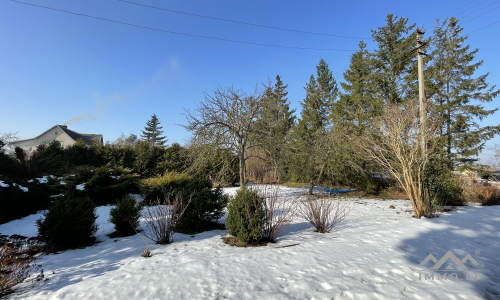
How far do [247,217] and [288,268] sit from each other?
5.07 ft

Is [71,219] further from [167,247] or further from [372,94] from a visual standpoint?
[372,94]

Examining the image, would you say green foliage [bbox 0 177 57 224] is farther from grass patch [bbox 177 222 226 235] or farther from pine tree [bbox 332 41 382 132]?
pine tree [bbox 332 41 382 132]

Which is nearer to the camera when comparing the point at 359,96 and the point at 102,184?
the point at 102,184

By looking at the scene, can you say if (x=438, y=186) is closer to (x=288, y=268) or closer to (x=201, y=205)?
(x=288, y=268)

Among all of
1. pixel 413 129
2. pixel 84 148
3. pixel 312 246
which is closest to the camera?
pixel 312 246

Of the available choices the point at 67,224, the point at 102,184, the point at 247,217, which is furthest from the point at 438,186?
the point at 102,184

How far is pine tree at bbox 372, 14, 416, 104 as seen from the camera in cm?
1498

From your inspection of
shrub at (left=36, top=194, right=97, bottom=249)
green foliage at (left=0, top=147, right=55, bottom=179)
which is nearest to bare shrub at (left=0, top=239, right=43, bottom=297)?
shrub at (left=36, top=194, right=97, bottom=249)

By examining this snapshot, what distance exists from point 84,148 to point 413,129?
60.0ft

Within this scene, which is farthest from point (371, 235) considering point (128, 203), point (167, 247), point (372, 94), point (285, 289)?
point (372, 94)

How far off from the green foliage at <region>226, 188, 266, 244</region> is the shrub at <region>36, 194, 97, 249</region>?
10.6 ft

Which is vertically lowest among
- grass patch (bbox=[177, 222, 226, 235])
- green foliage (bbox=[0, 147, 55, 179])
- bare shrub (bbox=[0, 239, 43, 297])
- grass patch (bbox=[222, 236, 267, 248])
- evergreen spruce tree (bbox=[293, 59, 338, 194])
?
grass patch (bbox=[177, 222, 226, 235])

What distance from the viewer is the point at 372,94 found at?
16234 millimetres

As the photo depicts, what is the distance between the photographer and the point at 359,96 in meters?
16.8
